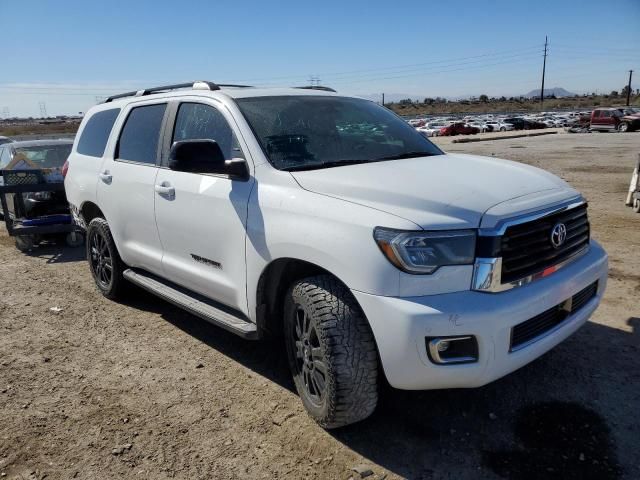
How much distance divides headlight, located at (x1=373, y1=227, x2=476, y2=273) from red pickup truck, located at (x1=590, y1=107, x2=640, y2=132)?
130 ft

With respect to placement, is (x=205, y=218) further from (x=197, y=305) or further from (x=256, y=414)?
(x=256, y=414)

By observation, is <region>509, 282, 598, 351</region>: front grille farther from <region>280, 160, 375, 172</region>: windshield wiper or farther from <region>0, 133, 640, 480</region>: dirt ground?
<region>280, 160, 375, 172</region>: windshield wiper

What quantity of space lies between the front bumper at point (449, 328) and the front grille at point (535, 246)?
0.36 feet

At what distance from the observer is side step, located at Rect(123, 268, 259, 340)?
3.38 m

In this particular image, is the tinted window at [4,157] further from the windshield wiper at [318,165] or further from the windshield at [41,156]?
the windshield wiper at [318,165]

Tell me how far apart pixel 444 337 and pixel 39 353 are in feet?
11.0

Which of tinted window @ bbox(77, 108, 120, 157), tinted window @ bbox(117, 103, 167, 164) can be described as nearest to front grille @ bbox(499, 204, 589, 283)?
tinted window @ bbox(117, 103, 167, 164)

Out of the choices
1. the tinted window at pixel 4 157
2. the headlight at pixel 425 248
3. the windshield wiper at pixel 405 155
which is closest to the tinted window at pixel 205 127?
the windshield wiper at pixel 405 155

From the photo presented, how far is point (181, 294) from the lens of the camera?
4082 millimetres

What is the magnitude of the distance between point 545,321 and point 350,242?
3.82ft

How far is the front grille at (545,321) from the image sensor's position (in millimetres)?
2689

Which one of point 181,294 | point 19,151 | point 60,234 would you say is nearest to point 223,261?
point 181,294

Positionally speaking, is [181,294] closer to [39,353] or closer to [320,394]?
[39,353]

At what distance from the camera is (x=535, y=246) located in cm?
281
